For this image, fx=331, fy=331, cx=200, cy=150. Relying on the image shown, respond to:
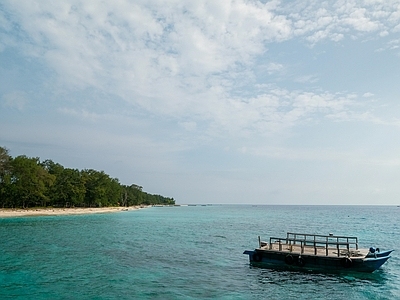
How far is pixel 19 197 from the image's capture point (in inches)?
4092

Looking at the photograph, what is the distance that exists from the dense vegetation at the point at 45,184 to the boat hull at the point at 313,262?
91.4 metres

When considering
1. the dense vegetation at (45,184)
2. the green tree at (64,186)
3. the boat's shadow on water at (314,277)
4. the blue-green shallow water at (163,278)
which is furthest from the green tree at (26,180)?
the boat's shadow on water at (314,277)

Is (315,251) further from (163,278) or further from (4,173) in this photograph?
(4,173)

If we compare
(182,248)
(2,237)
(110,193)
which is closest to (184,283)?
(182,248)

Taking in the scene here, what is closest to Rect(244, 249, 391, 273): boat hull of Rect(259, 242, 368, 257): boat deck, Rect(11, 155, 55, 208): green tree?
Rect(259, 242, 368, 257): boat deck

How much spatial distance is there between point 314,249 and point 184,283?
1290cm

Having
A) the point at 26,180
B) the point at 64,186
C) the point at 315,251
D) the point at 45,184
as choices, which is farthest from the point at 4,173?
the point at 315,251

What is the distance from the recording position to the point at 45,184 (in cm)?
11119

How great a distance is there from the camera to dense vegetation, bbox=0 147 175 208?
9969 cm

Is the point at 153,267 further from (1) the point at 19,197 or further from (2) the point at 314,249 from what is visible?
(1) the point at 19,197

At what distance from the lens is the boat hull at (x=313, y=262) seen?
26.0m

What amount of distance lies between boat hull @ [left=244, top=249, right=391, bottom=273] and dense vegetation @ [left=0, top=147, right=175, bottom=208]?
9140cm

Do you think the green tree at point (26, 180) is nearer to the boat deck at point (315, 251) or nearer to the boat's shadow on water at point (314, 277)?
the boat deck at point (315, 251)

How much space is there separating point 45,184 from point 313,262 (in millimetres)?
103921
